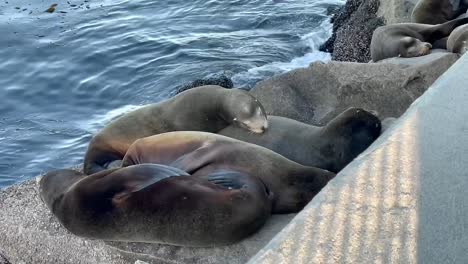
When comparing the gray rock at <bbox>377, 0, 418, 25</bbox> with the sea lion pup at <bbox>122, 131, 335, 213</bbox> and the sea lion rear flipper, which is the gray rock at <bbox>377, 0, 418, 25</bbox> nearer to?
the sea lion rear flipper

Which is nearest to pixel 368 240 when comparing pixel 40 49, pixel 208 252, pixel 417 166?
pixel 417 166

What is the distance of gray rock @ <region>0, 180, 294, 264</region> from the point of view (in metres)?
4.38

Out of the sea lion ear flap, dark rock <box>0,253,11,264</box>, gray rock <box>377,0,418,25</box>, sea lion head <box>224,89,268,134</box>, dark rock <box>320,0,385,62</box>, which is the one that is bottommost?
dark rock <box>320,0,385,62</box>

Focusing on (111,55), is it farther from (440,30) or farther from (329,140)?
(329,140)

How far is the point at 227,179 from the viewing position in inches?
181

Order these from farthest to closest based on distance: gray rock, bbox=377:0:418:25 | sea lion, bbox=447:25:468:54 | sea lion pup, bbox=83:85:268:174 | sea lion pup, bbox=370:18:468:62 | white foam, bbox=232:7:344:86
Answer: white foam, bbox=232:7:344:86 < gray rock, bbox=377:0:418:25 < sea lion pup, bbox=370:18:468:62 < sea lion, bbox=447:25:468:54 < sea lion pup, bbox=83:85:268:174

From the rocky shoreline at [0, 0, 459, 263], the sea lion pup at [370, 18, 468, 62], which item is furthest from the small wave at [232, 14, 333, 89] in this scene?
the rocky shoreline at [0, 0, 459, 263]

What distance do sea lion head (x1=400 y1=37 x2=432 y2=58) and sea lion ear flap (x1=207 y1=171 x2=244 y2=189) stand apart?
3.30m

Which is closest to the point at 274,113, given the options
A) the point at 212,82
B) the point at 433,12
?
the point at 433,12

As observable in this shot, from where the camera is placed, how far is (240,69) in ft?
36.0

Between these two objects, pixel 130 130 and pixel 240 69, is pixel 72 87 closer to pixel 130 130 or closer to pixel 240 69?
pixel 240 69

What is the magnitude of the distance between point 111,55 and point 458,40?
23.2 ft

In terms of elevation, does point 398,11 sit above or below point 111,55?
above

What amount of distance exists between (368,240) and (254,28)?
34.8 ft
